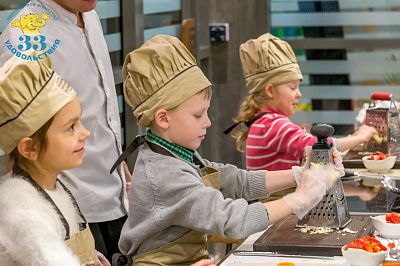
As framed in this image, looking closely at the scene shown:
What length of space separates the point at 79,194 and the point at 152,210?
18.2 inches

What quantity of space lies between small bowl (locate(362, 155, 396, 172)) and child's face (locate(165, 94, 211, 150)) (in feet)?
4.05

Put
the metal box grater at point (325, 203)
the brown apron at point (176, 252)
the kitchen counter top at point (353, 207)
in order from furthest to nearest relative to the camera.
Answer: the metal box grater at point (325, 203) → the brown apron at point (176, 252) → the kitchen counter top at point (353, 207)

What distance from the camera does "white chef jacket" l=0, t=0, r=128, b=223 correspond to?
2838mm

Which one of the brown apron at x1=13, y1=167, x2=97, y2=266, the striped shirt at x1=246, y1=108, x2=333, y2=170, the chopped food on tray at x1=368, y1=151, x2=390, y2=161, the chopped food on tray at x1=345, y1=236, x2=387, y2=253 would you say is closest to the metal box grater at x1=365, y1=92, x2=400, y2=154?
the chopped food on tray at x1=368, y1=151, x2=390, y2=161

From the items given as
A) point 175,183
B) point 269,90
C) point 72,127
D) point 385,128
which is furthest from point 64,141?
point 385,128

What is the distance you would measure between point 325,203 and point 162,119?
56 cm

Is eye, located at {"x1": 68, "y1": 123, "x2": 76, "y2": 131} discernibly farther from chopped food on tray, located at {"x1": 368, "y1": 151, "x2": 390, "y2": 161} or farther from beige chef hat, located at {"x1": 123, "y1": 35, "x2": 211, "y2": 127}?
chopped food on tray, located at {"x1": 368, "y1": 151, "x2": 390, "y2": 161}

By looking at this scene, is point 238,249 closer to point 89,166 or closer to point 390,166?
point 89,166

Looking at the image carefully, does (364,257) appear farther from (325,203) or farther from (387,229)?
(325,203)

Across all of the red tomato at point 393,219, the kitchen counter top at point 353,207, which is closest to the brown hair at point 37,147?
the kitchen counter top at point 353,207

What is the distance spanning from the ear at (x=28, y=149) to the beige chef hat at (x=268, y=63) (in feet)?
6.54

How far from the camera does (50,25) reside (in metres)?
2.84

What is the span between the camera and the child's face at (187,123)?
102 inches

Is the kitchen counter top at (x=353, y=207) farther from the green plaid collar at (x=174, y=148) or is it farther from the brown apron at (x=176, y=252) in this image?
the green plaid collar at (x=174, y=148)
